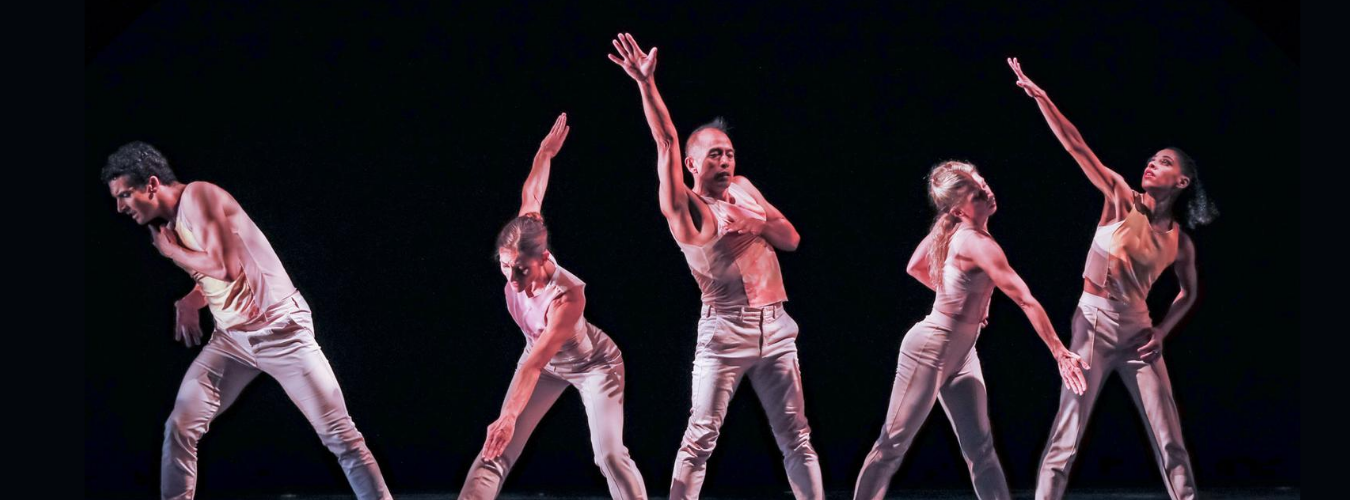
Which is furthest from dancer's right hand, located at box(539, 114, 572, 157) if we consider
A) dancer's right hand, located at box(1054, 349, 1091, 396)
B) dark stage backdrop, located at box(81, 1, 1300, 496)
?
dancer's right hand, located at box(1054, 349, 1091, 396)

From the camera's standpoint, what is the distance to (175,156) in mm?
6652

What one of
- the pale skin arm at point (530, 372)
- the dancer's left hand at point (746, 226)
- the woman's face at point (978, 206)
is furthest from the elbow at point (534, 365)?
the woman's face at point (978, 206)

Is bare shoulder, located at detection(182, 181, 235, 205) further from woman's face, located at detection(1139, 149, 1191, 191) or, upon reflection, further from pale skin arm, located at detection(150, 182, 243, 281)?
woman's face, located at detection(1139, 149, 1191, 191)

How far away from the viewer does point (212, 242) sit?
18.9 feet

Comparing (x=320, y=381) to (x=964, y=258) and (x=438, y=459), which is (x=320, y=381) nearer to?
(x=438, y=459)

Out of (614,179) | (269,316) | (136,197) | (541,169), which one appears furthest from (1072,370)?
(136,197)

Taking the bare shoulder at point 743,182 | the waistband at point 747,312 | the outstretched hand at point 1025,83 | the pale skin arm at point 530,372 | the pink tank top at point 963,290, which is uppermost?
the outstretched hand at point 1025,83

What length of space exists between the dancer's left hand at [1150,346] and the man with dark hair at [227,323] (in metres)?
3.15

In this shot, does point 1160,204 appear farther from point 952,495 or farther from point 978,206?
point 952,495

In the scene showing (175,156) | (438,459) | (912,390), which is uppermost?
(175,156)

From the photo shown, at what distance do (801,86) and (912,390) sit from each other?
1.76 metres

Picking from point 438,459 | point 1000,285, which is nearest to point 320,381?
point 438,459

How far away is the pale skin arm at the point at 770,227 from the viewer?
5859 mm

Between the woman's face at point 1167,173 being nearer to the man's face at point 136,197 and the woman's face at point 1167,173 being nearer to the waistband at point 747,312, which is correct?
the waistband at point 747,312
